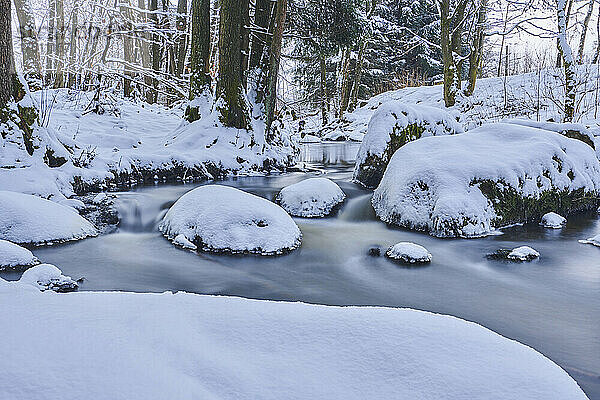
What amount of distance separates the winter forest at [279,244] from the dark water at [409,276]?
0.08 feet

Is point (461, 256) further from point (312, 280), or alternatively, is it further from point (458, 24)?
point (458, 24)

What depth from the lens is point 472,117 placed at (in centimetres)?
1359

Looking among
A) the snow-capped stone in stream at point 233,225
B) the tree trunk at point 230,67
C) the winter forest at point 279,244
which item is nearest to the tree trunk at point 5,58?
the winter forest at point 279,244

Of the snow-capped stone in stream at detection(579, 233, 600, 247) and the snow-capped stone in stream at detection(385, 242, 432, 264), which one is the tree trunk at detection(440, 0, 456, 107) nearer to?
the snow-capped stone in stream at detection(579, 233, 600, 247)

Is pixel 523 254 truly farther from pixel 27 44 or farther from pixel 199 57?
pixel 27 44

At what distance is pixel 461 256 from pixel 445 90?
449 inches

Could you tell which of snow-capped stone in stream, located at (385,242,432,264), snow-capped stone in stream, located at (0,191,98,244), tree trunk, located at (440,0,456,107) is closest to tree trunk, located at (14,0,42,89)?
snow-capped stone in stream, located at (0,191,98,244)

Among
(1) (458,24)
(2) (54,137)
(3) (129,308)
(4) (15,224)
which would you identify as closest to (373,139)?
(2) (54,137)

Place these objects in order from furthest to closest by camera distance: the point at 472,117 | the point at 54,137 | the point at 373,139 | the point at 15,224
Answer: the point at 472,117
the point at 373,139
the point at 54,137
the point at 15,224

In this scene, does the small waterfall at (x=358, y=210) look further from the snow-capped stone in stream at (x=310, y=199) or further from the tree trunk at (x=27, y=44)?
the tree trunk at (x=27, y=44)

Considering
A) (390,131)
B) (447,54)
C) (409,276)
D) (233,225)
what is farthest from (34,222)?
(447,54)

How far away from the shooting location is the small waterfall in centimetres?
606

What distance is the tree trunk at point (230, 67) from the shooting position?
919 cm

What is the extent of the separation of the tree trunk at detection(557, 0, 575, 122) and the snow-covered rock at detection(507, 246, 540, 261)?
233 inches
